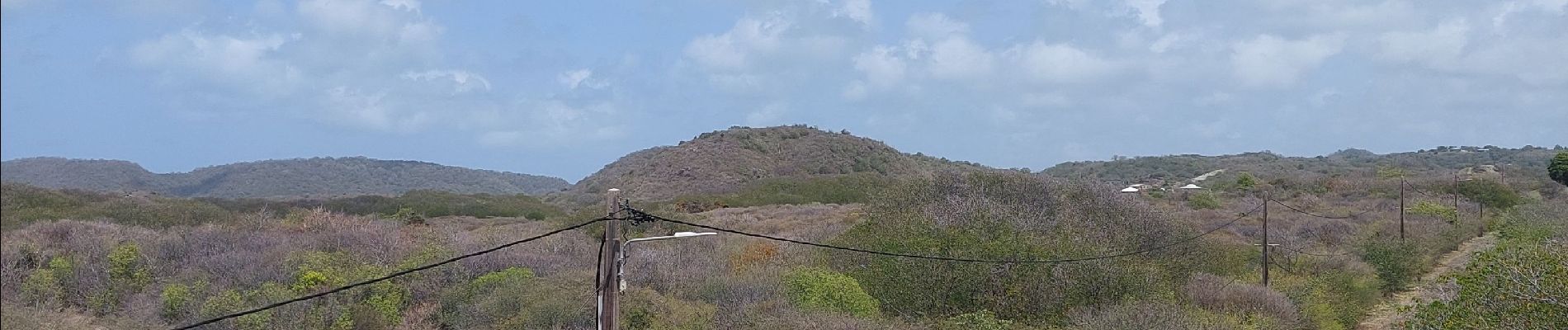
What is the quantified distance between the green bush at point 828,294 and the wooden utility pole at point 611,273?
594 cm

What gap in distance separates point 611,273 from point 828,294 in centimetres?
702

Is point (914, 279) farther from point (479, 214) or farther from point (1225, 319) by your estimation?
point (479, 214)

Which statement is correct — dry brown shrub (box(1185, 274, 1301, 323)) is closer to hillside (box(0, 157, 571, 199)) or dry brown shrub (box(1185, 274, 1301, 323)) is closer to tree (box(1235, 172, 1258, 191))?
hillside (box(0, 157, 571, 199))

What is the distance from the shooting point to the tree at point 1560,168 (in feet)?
189

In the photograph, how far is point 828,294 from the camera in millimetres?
16734

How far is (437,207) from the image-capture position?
50.7m

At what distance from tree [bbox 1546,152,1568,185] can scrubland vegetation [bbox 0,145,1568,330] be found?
38.6 m

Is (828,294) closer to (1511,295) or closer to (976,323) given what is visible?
(976,323)

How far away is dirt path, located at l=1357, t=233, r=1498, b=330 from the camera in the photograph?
22281 millimetres

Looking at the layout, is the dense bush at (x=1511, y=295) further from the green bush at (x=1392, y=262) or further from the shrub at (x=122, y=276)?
the shrub at (x=122, y=276)

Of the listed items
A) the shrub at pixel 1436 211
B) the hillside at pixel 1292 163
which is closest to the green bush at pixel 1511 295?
the shrub at pixel 1436 211

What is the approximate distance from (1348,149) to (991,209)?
172 m

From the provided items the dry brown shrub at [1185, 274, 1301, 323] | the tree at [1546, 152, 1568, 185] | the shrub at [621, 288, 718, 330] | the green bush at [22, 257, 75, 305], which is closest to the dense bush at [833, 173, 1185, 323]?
the dry brown shrub at [1185, 274, 1301, 323]

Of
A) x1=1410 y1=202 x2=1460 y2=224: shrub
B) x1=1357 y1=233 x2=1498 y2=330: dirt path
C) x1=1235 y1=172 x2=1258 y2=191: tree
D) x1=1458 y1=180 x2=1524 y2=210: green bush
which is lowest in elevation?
x1=1357 y1=233 x2=1498 y2=330: dirt path
